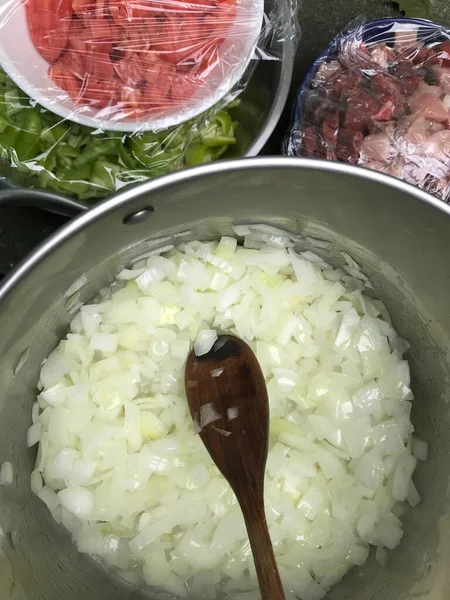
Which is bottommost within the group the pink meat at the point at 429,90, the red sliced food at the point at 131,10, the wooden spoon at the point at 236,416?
the wooden spoon at the point at 236,416

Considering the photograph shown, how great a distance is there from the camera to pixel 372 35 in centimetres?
121

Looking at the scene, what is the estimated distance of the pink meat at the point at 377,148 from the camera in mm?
1104

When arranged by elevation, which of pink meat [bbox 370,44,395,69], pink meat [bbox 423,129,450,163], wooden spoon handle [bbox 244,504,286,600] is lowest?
wooden spoon handle [bbox 244,504,286,600]

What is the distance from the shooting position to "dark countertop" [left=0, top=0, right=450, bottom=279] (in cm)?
128

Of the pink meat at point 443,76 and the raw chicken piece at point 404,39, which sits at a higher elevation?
the raw chicken piece at point 404,39

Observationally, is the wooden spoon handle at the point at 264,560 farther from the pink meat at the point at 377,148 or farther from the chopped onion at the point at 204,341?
the pink meat at the point at 377,148

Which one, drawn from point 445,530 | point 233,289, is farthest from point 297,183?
point 445,530

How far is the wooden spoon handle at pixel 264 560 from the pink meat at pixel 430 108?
2.66 ft

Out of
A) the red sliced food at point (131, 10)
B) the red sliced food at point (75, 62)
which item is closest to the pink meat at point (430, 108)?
the red sliced food at point (131, 10)

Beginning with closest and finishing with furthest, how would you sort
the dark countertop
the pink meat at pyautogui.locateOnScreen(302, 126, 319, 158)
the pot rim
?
the pot rim
the pink meat at pyautogui.locateOnScreen(302, 126, 319, 158)
the dark countertop

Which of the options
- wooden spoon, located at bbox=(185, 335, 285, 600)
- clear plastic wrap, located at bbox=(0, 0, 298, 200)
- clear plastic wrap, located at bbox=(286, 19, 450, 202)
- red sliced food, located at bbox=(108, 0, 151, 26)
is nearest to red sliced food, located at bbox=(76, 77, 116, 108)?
clear plastic wrap, located at bbox=(0, 0, 298, 200)

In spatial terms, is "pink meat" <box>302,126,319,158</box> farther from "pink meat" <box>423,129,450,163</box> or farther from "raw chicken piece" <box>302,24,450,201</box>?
"pink meat" <box>423,129,450,163</box>

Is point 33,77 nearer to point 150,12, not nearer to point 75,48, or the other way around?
point 75,48

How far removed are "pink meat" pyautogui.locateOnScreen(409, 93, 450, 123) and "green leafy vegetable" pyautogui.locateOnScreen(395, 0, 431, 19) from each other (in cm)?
40
